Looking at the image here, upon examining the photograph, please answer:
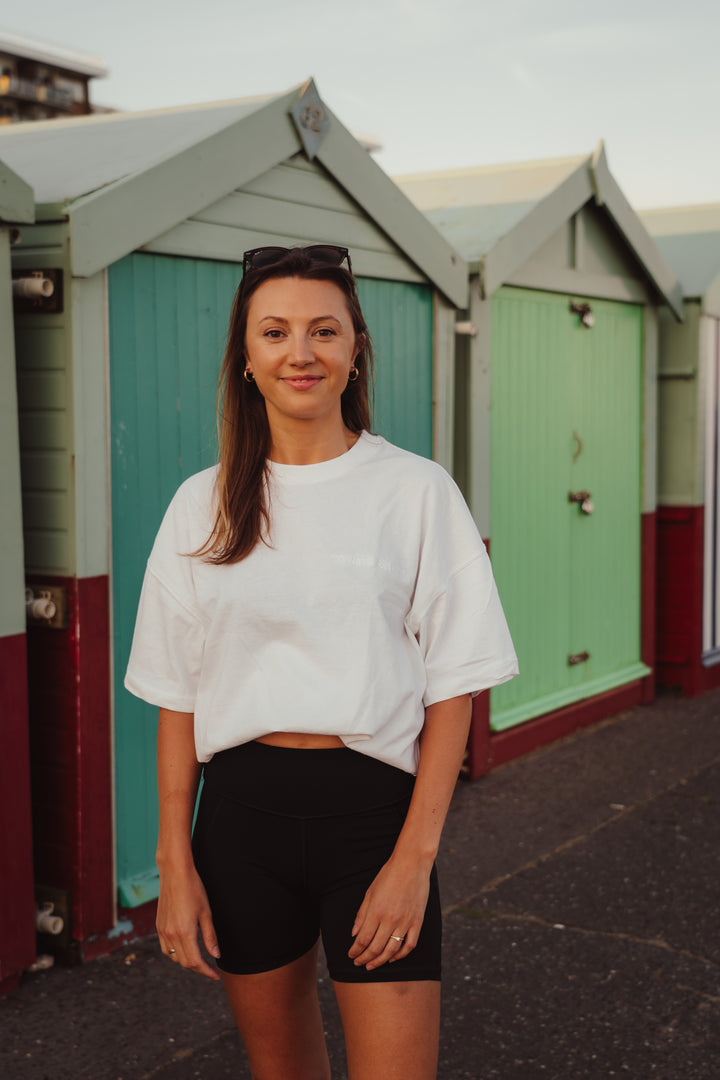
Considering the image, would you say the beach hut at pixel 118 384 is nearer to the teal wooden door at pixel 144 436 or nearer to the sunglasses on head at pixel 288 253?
the teal wooden door at pixel 144 436

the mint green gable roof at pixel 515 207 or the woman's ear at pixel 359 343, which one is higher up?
the mint green gable roof at pixel 515 207

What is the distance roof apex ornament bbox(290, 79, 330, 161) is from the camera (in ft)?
15.0

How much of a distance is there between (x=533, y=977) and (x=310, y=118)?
3235 mm

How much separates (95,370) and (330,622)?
214 cm

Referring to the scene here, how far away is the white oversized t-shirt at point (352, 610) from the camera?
197 centimetres

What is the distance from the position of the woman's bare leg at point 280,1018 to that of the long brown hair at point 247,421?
0.74 metres

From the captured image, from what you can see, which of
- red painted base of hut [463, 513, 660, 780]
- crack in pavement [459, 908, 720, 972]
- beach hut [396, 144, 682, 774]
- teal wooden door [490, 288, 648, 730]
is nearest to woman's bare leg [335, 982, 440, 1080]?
crack in pavement [459, 908, 720, 972]

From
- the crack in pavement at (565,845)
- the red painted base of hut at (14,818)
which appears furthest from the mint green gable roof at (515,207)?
the red painted base of hut at (14,818)

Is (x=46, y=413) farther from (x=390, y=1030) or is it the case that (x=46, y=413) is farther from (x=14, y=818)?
(x=390, y=1030)

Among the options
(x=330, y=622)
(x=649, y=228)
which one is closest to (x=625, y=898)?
(x=330, y=622)

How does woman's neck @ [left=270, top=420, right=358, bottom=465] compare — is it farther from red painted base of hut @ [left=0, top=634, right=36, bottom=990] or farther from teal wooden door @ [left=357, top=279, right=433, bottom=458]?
A: teal wooden door @ [left=357, top=279, right=433, bottom=458]

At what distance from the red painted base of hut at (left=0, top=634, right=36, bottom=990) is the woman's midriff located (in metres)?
1.88

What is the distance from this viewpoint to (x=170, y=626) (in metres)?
2.10

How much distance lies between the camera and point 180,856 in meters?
2.09
